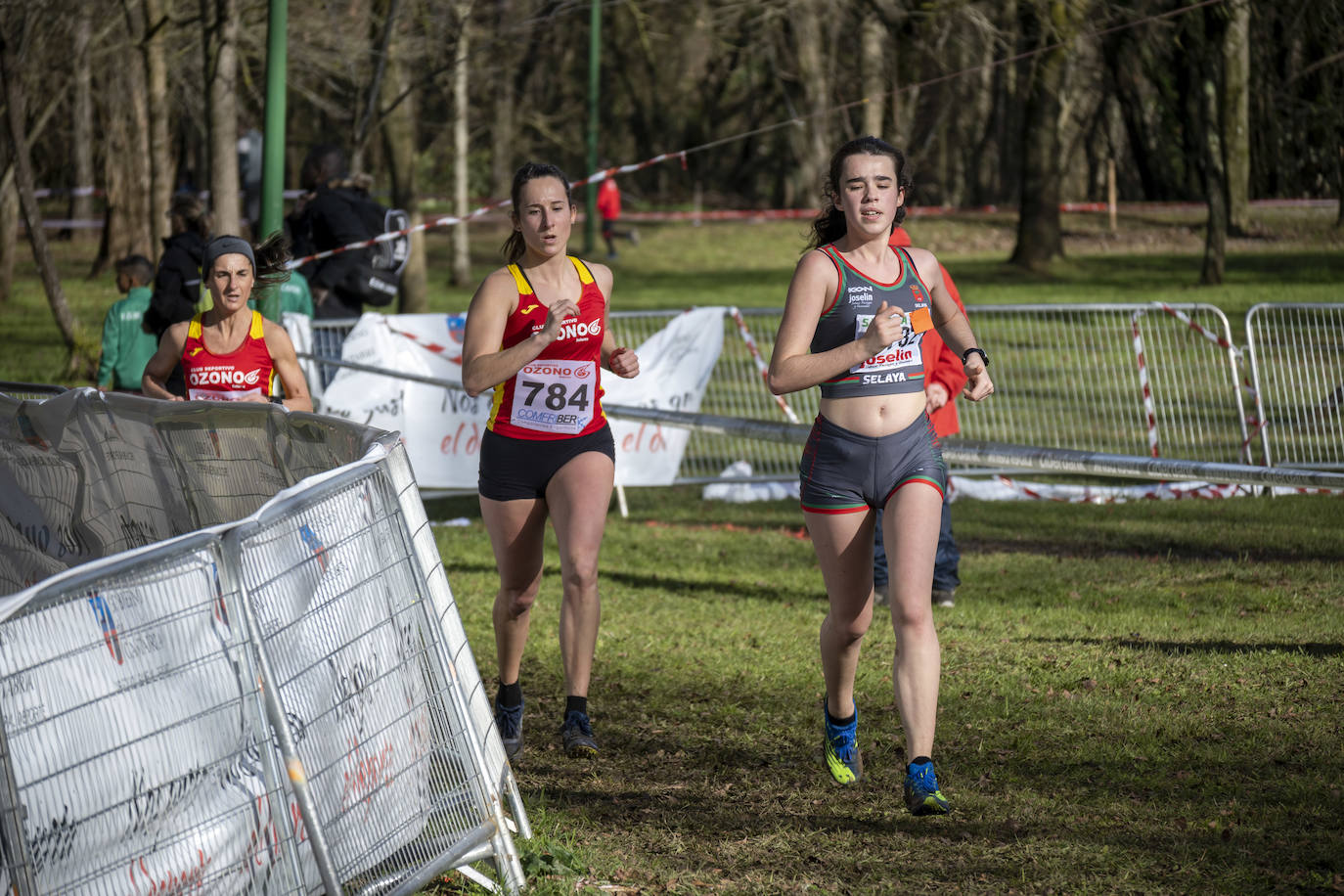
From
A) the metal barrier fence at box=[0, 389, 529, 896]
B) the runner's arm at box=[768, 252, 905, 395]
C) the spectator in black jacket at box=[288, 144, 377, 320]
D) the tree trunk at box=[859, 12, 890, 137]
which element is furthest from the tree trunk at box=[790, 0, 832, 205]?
the metal barrier fence at box=[0, 389, 529, 896]

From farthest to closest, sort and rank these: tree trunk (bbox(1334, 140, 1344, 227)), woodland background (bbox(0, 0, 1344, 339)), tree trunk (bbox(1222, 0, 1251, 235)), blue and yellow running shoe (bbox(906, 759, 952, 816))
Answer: tree trunk (bbox(1334, 140, 1344, 227)), tree trunk (bbox(1222, 0, 1251, 235)), woodland background (bbox(0, 0, 1344, 339)), blue and yellow running shoe (bbox(906, 759, 952, 816))

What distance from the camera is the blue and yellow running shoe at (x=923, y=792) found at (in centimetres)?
431

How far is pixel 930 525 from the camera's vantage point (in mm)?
4410

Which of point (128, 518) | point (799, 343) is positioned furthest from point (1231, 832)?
point (128, 518)

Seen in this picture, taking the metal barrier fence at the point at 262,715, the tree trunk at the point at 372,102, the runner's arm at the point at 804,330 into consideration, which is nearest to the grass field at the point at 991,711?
the metal barrier fence at the point at 262,715

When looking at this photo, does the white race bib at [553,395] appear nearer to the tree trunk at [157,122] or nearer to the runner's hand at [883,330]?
the runner's hand at [883,330]

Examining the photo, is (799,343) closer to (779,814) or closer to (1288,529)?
(779,814)

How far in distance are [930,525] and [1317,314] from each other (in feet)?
26.4

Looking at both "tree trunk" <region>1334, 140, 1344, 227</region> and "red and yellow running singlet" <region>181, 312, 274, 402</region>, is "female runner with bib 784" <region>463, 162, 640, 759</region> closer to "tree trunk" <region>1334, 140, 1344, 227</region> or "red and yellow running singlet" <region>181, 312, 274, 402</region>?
"red and yellow running singlet" <region>181, 312, 274, 402</region>

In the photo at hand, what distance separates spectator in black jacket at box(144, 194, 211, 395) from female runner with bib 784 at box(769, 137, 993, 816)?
6.36 m

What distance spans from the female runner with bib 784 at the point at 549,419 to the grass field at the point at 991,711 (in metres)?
0.65

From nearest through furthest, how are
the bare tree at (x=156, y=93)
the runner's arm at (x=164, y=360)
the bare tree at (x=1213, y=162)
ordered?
1. the runner's arm at (x=164, y=360)
2. the bare tree at (x=156, y=93)
3. the bare tree at (x=1213, y=162)

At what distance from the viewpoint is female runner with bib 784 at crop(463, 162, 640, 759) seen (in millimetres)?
5137

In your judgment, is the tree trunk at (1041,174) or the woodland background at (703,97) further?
the tree trunk at (1041,174)
